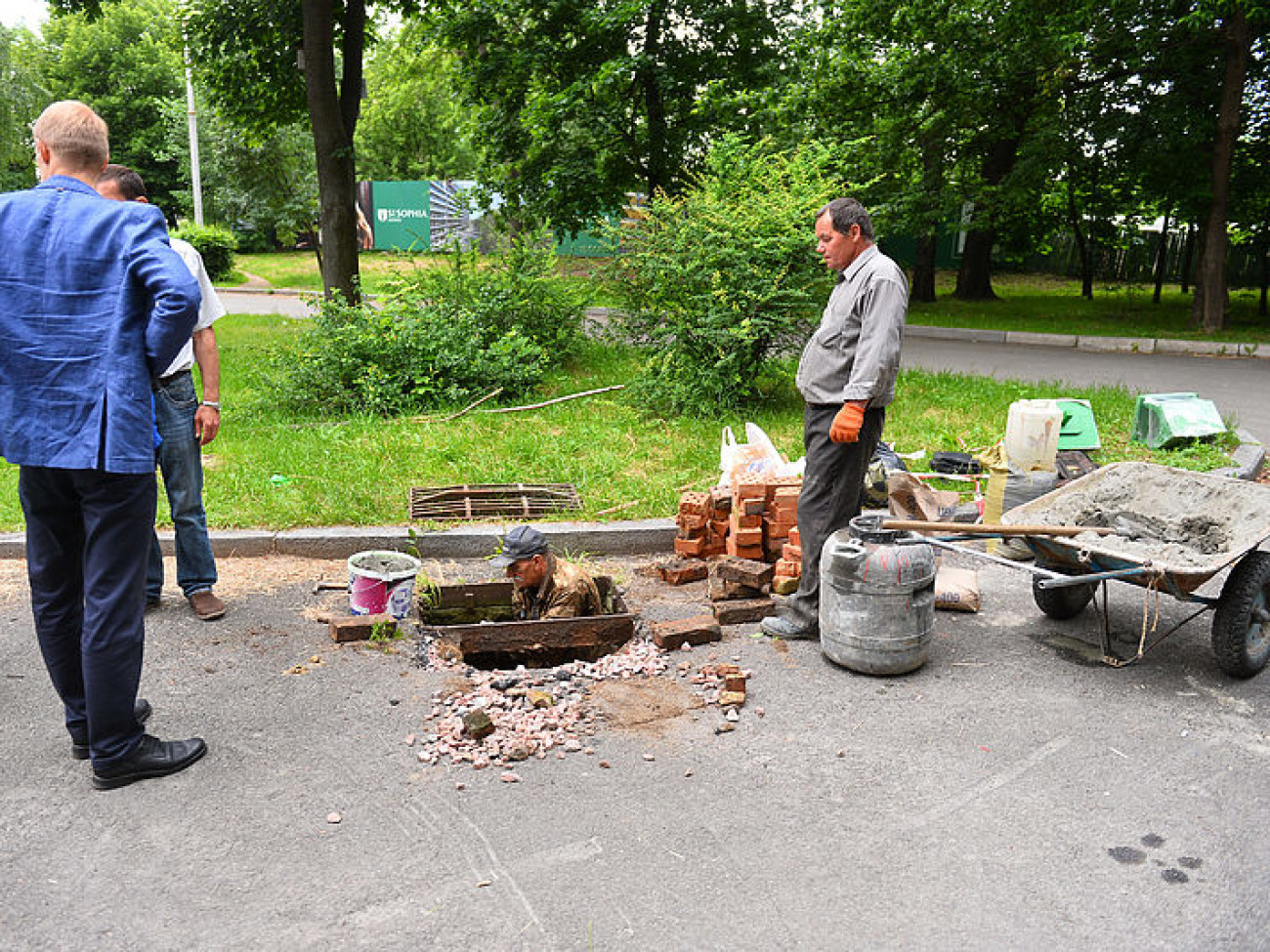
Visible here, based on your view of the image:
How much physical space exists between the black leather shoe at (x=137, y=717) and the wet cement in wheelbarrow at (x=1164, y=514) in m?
4.13

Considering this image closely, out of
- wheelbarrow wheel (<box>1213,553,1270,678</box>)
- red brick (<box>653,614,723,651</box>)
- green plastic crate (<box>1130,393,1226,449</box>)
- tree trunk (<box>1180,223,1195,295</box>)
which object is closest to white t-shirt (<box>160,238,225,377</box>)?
red brick (<box>653,614,723,651</box>)

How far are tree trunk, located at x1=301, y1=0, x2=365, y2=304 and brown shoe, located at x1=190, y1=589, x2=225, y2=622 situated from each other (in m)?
7.88

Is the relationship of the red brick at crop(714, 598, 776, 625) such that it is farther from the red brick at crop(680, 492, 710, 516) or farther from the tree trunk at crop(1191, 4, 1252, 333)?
the tree trunk at crop(1191, 4, 1252, 333)

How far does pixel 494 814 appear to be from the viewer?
3535 mm

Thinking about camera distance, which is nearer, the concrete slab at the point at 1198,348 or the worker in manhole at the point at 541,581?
the worker in manhole at the point at 541,581

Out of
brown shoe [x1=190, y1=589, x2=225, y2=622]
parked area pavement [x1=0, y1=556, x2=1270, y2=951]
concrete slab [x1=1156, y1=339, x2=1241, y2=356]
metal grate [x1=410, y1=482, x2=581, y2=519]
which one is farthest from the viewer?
concrete slab [x1=1156, y1=339, x2=1241, y2=356]

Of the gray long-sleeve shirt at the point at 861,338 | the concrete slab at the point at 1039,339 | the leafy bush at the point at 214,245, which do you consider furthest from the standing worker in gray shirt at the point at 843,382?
the leafy bush at the point at 214,245

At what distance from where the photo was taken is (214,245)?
95.5 ft

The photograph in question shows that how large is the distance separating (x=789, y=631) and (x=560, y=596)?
A: 3.97 feet

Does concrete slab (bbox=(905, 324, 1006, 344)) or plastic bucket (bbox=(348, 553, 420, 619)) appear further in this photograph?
concrete slab (bbox=(905, 324, 1006, 344))

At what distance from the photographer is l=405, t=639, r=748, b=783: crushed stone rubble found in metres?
3.97

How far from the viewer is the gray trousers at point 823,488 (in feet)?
16.7

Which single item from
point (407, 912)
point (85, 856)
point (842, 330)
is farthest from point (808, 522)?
point (85, 856)

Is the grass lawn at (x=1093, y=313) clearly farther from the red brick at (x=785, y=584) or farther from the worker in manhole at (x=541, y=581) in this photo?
the worker in manhole at (x=541, y=581)
